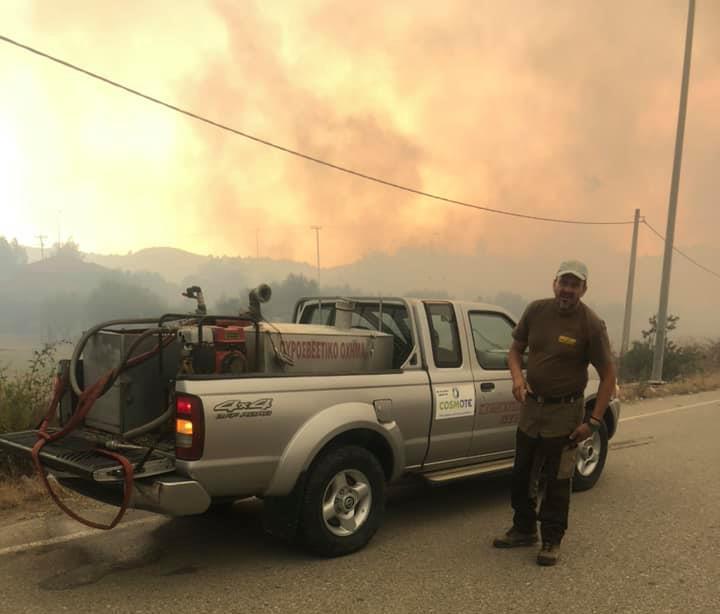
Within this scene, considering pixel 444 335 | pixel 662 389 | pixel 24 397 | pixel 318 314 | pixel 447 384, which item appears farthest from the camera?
pixel 662 389

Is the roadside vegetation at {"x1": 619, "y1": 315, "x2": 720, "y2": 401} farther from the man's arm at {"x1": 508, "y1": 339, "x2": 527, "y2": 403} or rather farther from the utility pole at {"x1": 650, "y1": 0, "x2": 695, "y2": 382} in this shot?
the man's arm at {"x1": 508, "y1": 339, "x2": 527, "y2": 403}

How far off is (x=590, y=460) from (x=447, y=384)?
6.30ft

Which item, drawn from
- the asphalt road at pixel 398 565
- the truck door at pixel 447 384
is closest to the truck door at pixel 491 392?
the truck door at pixel 447 384

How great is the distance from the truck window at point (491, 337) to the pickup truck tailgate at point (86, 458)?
2714 millimetres

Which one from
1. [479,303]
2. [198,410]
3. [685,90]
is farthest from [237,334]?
[685,90]

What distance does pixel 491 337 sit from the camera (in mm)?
5594

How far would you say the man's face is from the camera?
4.13 metres

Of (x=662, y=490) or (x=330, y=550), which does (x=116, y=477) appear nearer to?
(x=330, y=550)

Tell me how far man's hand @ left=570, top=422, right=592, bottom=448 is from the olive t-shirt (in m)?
0.24

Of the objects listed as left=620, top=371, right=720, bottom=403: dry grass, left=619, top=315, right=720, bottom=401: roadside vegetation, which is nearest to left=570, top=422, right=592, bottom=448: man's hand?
left=620, top=371, right=720, bottom=403: dry grass

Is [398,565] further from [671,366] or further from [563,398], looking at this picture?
[671,366]

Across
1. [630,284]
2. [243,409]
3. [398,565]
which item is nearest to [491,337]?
[398,565]

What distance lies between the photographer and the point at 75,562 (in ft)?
13.1

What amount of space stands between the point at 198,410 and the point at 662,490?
4.53 meters
